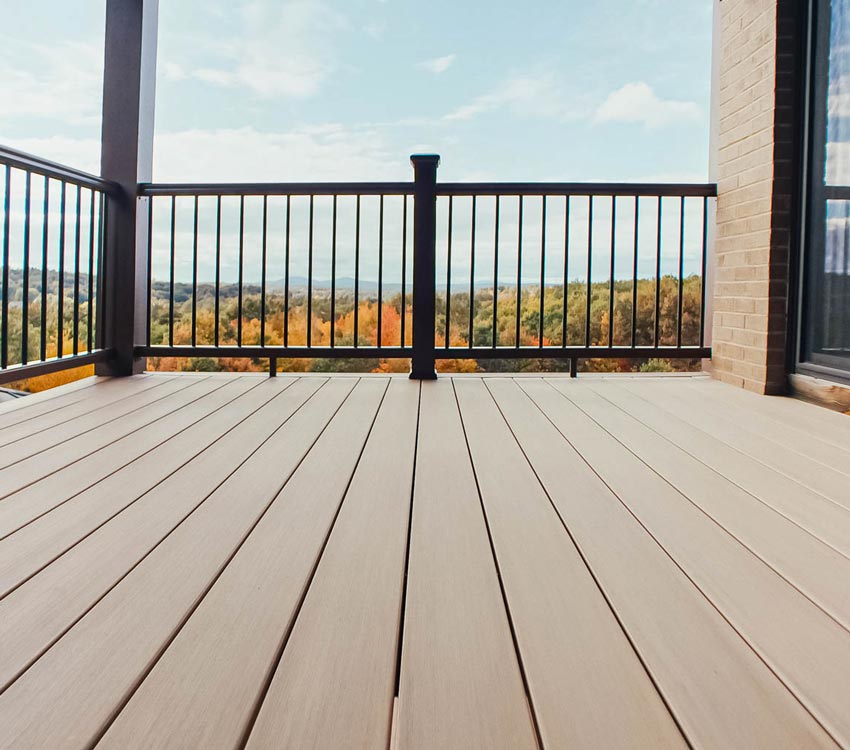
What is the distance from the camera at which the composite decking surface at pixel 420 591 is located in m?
0.67

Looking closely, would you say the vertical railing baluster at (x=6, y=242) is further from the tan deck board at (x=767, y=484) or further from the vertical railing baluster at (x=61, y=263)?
the tan deck board at (x=767, y=484)

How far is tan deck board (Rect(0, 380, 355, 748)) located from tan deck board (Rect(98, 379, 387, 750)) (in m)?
0.02

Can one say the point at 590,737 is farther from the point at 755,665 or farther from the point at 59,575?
the point at 59,575

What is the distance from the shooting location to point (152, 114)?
323 cm

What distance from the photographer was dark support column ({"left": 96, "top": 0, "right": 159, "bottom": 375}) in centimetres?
302

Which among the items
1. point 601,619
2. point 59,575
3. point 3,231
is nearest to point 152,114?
point 3,231

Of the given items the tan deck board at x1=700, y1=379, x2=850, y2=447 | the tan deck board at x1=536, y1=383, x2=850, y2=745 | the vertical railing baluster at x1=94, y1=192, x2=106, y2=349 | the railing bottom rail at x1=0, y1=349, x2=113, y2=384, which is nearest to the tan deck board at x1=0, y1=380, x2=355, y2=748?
the tan deck board at x1=536, y1=383, x2=850, y2=745

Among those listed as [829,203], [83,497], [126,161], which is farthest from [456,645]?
[126,161]

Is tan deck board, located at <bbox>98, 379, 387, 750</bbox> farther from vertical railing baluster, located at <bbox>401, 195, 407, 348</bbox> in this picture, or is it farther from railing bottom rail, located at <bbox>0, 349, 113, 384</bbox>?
vertical railing baluster, located at <bbox>401, 195, 407, 348</bbox>

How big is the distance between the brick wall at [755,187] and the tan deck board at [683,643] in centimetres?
189

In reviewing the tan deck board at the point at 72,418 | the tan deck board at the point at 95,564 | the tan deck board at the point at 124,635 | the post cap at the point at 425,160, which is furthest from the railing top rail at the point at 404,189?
the tan deck board at the point at 124,635

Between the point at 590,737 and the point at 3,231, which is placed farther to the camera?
the point at 3,231

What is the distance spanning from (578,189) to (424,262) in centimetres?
84

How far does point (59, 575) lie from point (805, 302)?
114 inches
